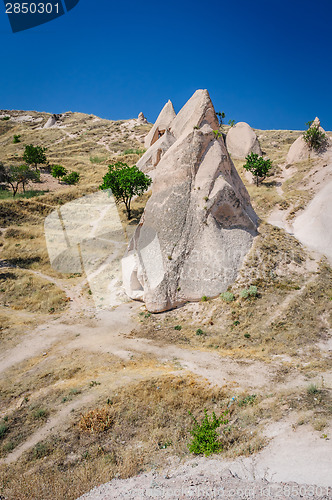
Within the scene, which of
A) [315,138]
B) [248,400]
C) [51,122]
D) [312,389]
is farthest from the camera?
[51,122]

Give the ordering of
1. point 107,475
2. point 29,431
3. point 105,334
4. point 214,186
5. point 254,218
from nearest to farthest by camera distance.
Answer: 1. point 107,475
2. point 29,431
3. point 105,334
4. point 214,186
5. point 254,218

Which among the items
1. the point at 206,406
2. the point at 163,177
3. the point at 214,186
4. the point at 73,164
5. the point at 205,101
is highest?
the point at 73,164

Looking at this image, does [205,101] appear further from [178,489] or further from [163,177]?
[178,489]

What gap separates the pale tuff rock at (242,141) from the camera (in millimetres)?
52125

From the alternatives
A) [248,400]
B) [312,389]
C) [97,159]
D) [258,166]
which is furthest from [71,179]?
[312,389]

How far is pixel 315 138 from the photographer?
4212 centimetres

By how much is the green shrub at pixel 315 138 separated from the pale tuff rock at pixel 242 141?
418 inches

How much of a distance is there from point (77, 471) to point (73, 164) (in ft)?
213

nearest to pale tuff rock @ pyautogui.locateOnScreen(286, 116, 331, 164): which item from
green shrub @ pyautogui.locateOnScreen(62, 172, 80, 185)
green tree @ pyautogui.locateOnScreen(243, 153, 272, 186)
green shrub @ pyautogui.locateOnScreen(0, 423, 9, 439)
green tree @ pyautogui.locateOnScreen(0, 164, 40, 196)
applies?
green tree @ pyautogui.locateOnScreen(243, 153, 272, 186)

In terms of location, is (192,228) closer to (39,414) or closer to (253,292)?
(253,292)

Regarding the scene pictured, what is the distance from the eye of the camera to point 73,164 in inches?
2506

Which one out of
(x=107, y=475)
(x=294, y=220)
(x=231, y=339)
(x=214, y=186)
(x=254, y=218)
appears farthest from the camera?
(x=294, y=220)

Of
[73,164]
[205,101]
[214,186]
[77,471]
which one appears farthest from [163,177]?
[73,164]

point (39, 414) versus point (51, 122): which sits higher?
point (51, 122)
